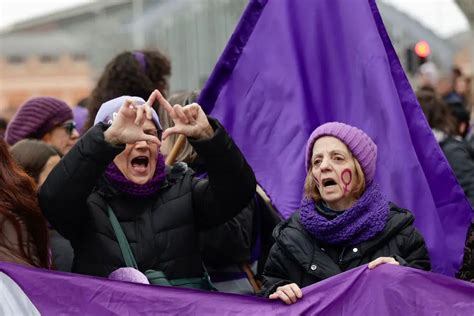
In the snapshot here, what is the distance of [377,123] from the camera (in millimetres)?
6148

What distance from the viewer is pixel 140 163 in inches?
209

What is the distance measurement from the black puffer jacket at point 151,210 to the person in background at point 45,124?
2.58 meters

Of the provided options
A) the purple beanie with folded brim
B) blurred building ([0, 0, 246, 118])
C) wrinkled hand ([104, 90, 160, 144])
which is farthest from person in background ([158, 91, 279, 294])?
blurred building ([0, 0, 246, 118])

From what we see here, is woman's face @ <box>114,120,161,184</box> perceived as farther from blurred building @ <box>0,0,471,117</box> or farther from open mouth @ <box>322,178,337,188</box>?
blurred building @ <box>0,0,471,117</box>

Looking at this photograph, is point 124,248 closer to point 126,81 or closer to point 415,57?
point 126,81

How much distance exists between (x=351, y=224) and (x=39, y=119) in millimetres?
3185

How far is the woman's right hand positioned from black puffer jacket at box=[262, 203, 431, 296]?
0.08 meters

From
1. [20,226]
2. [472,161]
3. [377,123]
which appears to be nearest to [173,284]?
[20,226]

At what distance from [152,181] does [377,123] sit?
1340 mm

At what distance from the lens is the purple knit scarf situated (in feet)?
16.8

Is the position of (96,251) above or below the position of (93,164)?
below

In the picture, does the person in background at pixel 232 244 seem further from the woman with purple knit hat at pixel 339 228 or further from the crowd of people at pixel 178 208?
the woman with purple knit hat at pixel 339 228

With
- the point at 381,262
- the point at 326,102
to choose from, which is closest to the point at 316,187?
the point at 381,262

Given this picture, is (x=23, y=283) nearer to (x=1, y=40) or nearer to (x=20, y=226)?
(x=20, y=226)
